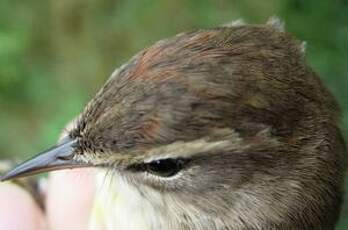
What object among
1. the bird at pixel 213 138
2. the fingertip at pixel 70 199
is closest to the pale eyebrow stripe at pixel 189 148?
the bird at pixel 213 138

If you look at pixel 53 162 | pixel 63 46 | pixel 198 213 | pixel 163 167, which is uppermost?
pixel 63 46

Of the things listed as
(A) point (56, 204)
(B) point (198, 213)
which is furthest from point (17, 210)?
(B) point (198, 213)

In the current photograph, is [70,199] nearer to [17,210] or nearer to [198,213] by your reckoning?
[17,210]

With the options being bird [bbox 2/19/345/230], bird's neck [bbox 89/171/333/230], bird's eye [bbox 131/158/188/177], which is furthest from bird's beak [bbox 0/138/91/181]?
bird's eye [bbox 131/158/188/177]

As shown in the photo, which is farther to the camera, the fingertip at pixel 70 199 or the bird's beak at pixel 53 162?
the fingertip at pixel 70 199

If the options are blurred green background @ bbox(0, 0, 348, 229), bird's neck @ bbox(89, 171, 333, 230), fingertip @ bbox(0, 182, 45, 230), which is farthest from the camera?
blurred green background @ bbox(0, 0, 348, 229)

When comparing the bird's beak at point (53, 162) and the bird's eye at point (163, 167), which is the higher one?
the bird's beak at point (53, 162)

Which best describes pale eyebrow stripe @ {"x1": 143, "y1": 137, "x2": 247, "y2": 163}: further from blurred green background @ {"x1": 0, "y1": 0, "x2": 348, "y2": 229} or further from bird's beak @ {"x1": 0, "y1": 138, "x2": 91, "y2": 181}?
blurred green background @ {"x1": 0, "y1": 0, "x2": 348, "y2": 229}

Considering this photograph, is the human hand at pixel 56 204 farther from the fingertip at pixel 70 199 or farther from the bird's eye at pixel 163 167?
the bird's eye at pixel 163 167
